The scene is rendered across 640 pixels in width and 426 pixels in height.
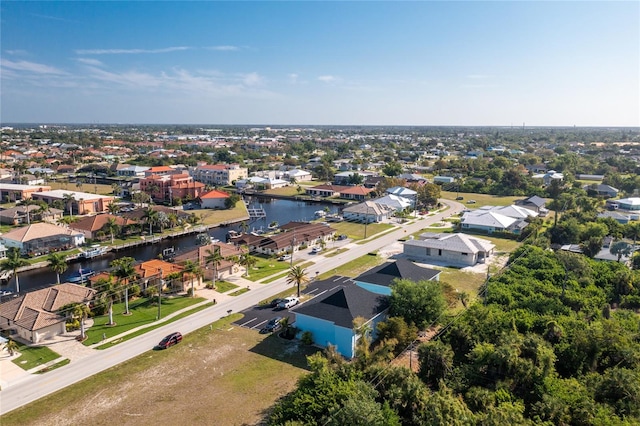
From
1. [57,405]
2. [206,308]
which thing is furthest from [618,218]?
[57,405]

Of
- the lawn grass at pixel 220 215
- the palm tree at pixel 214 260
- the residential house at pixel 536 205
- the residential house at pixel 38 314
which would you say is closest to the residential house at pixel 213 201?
the lawn grass at pixel 220 215

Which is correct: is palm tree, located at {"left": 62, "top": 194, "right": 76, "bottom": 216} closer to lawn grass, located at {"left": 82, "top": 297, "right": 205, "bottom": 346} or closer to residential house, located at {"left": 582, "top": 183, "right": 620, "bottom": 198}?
lawn grass, located at {"left": 82, "top": 297, "right": 205, "bottom": 346}

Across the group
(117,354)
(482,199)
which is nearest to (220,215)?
(117,354)

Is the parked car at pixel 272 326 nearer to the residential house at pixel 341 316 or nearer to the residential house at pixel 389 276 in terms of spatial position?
the residential house at pixel 341 316

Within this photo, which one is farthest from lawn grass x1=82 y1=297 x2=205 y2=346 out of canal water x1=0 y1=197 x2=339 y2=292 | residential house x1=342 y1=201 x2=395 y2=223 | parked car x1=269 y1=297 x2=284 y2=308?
residential house x1=342 y1=201 x2=395 y2=223

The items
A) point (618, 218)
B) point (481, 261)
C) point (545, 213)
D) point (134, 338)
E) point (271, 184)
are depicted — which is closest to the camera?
point (134, 338)

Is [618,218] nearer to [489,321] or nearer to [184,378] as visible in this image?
[489,321]
